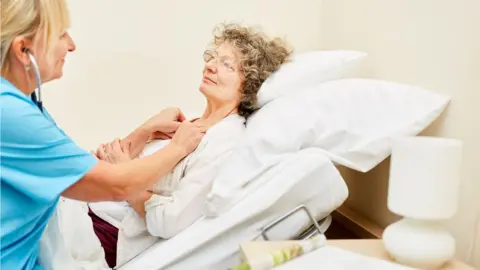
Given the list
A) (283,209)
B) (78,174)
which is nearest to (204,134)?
(283,209)

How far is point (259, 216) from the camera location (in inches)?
50.4

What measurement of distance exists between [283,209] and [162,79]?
35.7 inches

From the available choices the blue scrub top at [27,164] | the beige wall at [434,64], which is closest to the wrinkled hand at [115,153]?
the blue scrub top at [27,164]

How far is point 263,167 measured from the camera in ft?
4.19

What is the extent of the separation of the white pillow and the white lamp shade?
482 mm

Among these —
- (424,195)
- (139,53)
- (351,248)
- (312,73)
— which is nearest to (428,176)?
(424,195)

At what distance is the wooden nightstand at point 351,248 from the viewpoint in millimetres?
1100

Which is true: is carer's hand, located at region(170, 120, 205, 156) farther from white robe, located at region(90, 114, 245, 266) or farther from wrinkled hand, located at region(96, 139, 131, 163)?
wrinkled hand, located at region(96, 139, 131, 163)

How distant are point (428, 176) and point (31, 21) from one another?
796 mm

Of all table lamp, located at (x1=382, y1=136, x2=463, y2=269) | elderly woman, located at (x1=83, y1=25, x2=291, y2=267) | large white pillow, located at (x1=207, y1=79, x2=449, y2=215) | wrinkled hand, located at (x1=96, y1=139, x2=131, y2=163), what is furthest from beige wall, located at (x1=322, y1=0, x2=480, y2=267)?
wrinkled hand, located at (x1=96, y1=139, x2=131, y2=163)

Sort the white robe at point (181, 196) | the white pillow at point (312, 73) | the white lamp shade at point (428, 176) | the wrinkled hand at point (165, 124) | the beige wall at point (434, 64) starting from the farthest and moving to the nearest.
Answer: the wrinkled hand at point (165, 124)
the white pillow at point (312, 73)
the white robe at point (181, 196)
the beige wall at point (434, 64)
the white lamp shade at point (428, 176)

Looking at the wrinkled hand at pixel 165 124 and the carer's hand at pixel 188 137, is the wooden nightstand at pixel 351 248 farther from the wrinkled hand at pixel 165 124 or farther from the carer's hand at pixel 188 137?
the wrinkled hand at pixel 165 124

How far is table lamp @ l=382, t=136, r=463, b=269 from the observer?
101 cm

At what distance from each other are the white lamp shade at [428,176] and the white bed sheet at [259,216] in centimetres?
25
